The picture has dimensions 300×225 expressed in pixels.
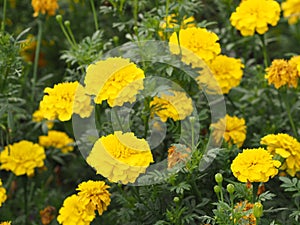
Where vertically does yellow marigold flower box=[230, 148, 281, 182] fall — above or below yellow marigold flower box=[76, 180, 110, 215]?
above

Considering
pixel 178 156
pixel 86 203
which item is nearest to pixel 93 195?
pixel 86 203

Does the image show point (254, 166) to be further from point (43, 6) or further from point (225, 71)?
point (43, 6)

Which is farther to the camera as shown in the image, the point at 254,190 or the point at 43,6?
the point at 43,6

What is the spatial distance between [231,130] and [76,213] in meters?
0.60

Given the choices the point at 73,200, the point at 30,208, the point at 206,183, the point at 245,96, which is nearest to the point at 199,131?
the point at 206,183

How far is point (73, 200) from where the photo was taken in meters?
1.81

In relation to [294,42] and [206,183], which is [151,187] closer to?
[206,183]

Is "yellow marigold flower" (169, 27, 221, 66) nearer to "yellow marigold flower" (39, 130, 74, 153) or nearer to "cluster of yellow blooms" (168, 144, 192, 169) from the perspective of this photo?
"cluster of yellow blooms" (168, 144, 192, 169)

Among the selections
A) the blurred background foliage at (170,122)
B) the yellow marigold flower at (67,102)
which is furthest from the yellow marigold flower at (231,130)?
the yellow marigold flower at (67,102)

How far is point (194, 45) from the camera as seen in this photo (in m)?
1.95

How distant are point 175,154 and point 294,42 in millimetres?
1624

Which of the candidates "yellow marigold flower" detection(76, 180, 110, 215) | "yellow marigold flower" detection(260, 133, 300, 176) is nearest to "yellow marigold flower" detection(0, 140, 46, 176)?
"yellow marigold flower" detection(76, 180, 110, 215)

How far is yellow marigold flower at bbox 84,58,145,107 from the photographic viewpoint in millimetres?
1749

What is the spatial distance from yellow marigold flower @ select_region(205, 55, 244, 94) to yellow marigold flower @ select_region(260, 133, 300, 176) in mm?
309
